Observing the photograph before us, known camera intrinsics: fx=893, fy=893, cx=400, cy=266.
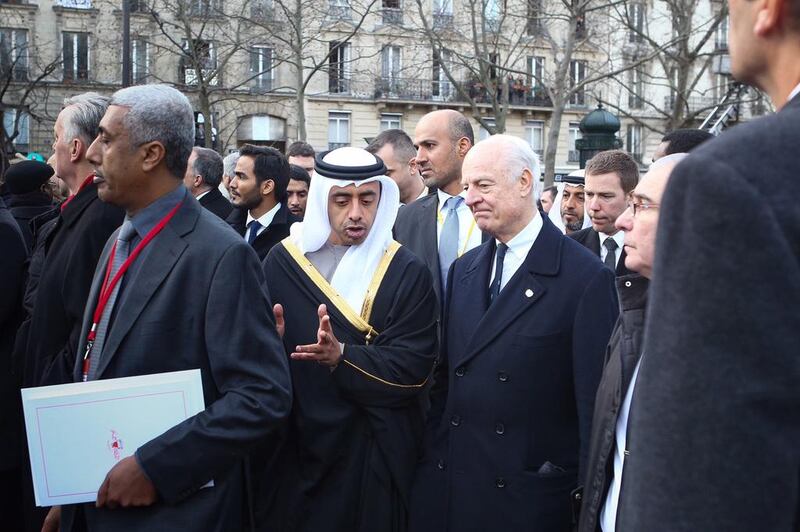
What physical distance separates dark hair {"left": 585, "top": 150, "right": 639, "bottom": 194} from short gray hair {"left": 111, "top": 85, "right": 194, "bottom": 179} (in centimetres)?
381

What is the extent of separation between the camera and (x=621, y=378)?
2.97 metres

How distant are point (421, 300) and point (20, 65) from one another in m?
35.5

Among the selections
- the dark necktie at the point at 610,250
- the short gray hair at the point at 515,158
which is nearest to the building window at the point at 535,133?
the dark necktie at the point at 610,250

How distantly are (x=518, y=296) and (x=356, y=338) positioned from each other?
Result: 77cm

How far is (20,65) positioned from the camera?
35.2 m

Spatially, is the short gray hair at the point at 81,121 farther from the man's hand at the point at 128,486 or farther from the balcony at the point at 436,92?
the balcony at the point at 436,92

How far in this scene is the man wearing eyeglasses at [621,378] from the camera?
9.73ft

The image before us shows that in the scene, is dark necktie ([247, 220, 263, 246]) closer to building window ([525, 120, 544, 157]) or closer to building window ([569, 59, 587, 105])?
building window ([569, 59, 587, 105])

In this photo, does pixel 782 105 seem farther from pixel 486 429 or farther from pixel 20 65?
pixel 20 65

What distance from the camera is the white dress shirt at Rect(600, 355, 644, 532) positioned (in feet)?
9.73

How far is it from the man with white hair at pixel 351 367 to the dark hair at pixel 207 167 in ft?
13.4

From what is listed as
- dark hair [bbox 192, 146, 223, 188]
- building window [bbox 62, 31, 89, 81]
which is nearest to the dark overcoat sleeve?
dark hair [bbox 192, 146, 223, 188]

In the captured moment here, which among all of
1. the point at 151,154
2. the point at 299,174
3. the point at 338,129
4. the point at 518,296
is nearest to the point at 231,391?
the point at 151,154

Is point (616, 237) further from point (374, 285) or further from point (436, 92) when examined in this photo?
point (436, 92)
